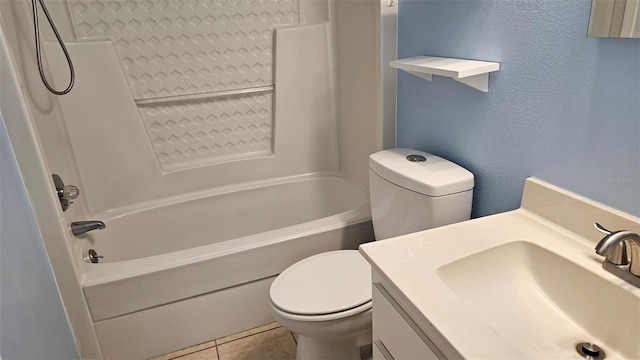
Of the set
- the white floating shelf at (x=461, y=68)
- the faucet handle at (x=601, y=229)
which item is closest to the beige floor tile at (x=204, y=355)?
the white floating shelf at (x=461, y=68)

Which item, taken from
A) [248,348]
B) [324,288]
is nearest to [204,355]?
[248,348]

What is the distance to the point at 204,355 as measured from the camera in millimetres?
1815

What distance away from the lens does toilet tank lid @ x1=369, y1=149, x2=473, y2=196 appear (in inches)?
51.8

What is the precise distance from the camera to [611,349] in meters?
0.83

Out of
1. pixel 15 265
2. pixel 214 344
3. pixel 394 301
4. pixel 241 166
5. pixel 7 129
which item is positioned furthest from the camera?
pixel 241 166

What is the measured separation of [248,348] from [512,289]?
1.21 m

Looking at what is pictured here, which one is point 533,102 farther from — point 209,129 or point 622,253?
point 209,129

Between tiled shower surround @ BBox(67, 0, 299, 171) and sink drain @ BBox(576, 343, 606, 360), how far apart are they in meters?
1.88

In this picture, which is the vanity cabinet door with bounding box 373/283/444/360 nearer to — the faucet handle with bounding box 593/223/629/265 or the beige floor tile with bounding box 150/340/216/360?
the faucet handle with bounding box 593/223/629/265

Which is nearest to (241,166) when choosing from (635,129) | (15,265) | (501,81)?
(15,265)

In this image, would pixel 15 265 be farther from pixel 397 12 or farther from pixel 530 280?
pixel 397 12

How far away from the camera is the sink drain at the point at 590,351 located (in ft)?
2.69

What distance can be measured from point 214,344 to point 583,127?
1.62 meters

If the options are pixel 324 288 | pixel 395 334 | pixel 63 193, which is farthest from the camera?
pixel 63 193
